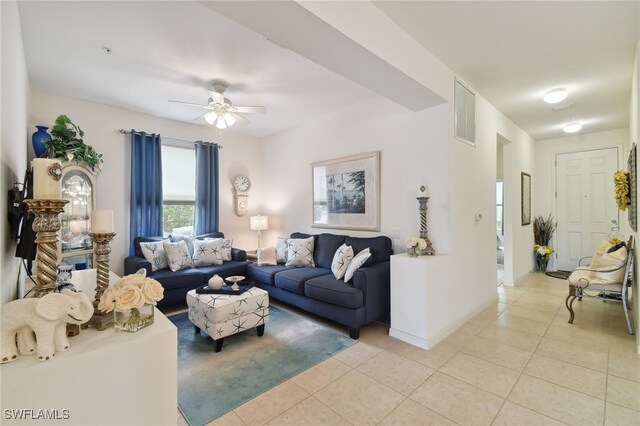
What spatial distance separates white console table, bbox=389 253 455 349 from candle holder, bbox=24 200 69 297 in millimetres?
2575

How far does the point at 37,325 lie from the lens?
0.97m

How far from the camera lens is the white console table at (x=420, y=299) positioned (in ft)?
8.90

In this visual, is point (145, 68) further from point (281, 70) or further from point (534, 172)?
point (534, 172)

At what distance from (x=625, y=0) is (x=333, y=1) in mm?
2067

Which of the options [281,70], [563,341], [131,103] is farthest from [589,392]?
[131,103]

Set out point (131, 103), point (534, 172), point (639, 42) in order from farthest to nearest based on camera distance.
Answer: point (534, 172) → point (131, 103) → point (639, 42)

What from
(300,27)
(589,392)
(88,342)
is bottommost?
(589,392)

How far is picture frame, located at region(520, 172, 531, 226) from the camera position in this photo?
505cm

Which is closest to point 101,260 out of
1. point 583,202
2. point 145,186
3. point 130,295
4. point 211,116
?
point 130,295

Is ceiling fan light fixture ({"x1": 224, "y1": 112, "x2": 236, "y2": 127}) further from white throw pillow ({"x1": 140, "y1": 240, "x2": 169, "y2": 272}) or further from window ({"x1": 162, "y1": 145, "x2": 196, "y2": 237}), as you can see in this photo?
white throw pillow ({"x1": 140, "y1": 240, "x2": 169, "y2": 272})

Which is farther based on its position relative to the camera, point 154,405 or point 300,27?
point 300,27

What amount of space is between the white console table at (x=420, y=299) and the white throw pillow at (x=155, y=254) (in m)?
3.03

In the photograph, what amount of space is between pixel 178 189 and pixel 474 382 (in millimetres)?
4643

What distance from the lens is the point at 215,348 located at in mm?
2668
